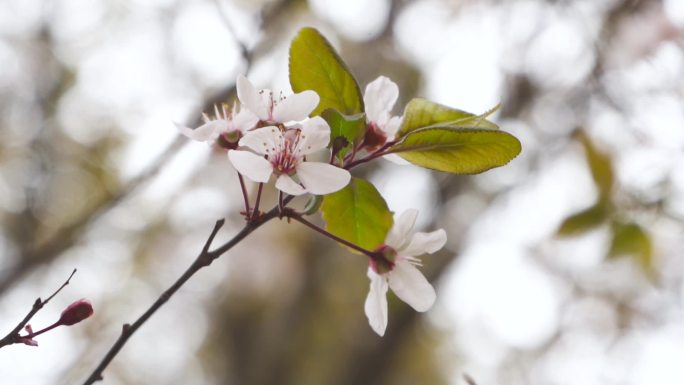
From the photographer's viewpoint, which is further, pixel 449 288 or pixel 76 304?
pixel 449 288

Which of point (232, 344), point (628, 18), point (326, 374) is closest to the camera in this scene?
point (628, 18)

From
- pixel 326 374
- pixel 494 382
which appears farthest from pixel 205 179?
pixel 494 382

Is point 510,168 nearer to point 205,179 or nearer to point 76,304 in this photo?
point 205,179

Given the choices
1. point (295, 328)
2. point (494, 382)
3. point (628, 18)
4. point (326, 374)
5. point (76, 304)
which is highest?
point (76, 304)

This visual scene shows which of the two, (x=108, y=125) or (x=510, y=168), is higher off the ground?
(x=108, y=125)

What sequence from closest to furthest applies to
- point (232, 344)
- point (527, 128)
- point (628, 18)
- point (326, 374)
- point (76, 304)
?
point (76, 304)
point (628, 18)
point (527, 128)
point (326, 374)
point (232, 344)

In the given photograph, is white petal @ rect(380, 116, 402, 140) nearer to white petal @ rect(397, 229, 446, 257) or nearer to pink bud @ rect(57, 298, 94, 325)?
Answer: white petal @ rect(397, 229, 446, 257)
